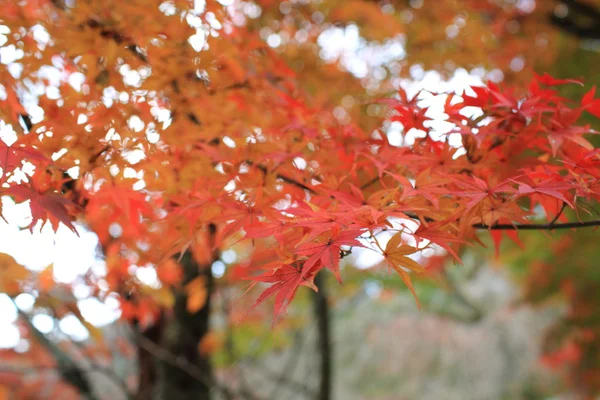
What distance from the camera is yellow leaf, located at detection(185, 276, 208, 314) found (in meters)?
2.03

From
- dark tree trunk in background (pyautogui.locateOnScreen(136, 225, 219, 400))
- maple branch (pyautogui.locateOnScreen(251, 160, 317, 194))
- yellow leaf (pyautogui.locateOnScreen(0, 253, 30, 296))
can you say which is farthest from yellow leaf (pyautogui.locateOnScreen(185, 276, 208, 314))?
maple branch (pyautogui.locateOnScreen(251, 160, 317, 194))

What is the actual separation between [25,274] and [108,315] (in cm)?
54

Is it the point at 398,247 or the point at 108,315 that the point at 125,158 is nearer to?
the point at 398,247

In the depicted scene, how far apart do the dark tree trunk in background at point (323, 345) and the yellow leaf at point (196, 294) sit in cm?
48

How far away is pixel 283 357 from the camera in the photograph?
656 centimetres

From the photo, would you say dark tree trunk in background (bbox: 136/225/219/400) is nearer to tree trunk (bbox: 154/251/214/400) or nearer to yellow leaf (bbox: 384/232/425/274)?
tree trunk (bbox: 154/251/214/400)

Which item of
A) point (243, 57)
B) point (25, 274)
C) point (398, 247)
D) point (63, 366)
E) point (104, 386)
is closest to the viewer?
point (398, 247)

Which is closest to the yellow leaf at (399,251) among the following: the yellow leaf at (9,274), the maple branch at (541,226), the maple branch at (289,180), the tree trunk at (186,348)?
the maple branch at (541,226)

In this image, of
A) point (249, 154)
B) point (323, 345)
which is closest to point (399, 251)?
point (249, 154)

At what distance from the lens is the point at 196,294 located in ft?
6.73

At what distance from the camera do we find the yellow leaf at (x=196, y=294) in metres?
2.03

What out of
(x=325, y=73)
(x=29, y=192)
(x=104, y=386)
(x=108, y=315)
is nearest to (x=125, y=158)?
(x=29, y=192)

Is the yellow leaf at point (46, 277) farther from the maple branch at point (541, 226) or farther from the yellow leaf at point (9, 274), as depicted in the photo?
the maple branch at point (541, 226)

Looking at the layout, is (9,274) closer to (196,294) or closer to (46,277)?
(46,277)
